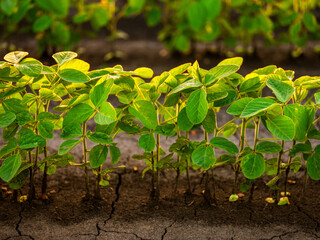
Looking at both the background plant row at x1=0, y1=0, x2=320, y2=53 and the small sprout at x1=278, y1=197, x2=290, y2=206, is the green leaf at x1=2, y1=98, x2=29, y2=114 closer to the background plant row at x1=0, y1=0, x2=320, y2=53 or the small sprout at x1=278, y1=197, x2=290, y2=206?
the small sprout at x1=278, y1=197, x2=290, y2=206

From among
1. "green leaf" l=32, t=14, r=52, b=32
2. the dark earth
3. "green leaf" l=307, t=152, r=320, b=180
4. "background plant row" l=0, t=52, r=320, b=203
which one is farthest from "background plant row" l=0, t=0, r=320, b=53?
"green leaf" l=307, t=152, r=320, b=180

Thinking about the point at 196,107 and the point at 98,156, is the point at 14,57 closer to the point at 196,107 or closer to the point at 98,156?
the point at 98,156

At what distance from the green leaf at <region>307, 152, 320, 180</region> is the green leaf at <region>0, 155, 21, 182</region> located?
44.1 inches

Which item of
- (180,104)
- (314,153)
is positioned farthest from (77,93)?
(314,153)

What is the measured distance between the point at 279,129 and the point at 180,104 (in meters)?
0.43

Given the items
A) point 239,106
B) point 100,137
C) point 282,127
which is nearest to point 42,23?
point 100,137

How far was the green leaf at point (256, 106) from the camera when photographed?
5.03 feet

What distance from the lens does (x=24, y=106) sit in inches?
67.8

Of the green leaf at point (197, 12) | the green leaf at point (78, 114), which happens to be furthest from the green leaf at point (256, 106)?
the green leaf at point (197, 12)

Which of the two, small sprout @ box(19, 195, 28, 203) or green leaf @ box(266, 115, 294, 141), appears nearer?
green leaf @ box(266, 115, 294, 141)

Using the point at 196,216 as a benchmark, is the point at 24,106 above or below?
above

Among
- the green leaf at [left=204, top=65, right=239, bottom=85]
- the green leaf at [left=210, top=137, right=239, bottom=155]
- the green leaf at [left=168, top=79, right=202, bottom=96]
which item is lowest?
the green leaf at [left=210, top=137, right=239, bottom=155]

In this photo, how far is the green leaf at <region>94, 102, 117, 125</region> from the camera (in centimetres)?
→ 158

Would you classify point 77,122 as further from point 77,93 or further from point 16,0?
point 16,0
